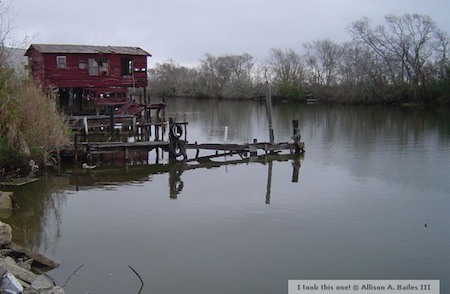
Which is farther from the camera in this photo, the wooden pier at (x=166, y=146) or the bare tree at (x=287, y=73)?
the bare tree at (x=287, y=73)

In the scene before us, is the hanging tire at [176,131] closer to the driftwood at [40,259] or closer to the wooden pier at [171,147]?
the wooden pier at [171,147]

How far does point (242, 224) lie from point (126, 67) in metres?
27.7

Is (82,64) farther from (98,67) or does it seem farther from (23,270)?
(23,270)

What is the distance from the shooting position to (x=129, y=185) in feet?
61.0

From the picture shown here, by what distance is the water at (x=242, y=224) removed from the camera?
399 inches

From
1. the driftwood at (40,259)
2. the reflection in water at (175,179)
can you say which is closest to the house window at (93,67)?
the reflection in water at (175,179)

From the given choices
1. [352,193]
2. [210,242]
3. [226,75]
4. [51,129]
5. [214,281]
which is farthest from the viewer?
[226,75]

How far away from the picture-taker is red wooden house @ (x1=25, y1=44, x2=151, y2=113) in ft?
114

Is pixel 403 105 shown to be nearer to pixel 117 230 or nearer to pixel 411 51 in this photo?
pixel 411 51

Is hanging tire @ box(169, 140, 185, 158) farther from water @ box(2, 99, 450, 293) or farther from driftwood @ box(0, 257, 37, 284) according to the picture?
driftwood @ box(0, 257, 37, 284)

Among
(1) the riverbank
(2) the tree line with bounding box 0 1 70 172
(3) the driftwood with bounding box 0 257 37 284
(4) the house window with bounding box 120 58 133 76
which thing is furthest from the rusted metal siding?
(3) the driftwood with bounding box 0 257 37 284

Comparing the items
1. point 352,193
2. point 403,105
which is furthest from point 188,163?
point 403,105

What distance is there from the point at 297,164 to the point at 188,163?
492 centimetres

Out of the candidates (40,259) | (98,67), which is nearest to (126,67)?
(98,67)
